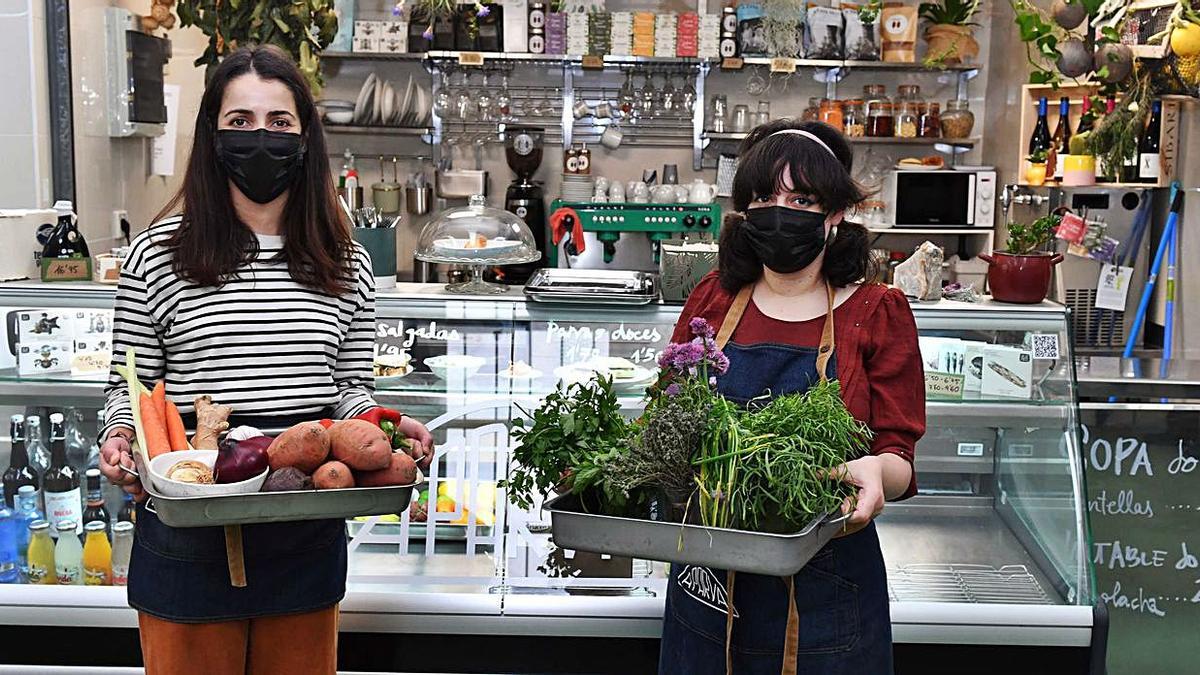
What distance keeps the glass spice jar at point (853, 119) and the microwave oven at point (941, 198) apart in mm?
328

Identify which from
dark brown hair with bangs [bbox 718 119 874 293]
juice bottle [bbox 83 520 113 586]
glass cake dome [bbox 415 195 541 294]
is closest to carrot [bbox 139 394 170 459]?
dark brown hair with bangs [bbox 718 119 874 293]

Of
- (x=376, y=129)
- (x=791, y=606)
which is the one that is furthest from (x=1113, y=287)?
(x=791, y=606)

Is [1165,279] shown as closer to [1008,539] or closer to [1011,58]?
[1011,58]

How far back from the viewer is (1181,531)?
3.14 metres

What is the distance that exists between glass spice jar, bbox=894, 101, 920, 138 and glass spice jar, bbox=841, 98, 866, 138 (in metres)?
0.20

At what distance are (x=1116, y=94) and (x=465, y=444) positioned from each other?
10.6 ft

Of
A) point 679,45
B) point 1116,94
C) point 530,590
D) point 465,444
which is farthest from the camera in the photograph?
point 679,45

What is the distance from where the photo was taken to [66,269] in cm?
341

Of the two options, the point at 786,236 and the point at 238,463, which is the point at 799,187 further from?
the point at 238,463

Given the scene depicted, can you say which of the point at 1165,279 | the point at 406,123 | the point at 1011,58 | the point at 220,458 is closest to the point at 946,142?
the point at 1011,58

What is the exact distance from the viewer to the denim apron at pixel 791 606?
1.87 m

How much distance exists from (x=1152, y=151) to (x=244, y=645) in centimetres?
484

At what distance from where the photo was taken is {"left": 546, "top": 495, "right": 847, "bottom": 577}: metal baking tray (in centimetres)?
160

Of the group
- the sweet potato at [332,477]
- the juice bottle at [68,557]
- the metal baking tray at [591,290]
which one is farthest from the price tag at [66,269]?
the sweet potato at [332,477]
